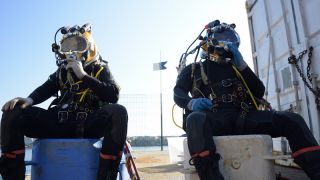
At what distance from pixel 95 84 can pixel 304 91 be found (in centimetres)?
224

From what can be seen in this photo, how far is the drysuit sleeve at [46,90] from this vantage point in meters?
2.54

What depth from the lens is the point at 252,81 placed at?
244 centimetres

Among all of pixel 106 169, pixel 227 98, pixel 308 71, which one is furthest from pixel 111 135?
pixel 308 71

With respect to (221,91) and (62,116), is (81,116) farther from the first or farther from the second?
(221,91)

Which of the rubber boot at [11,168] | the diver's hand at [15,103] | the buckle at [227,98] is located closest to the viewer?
the rubber boot at [11,168]

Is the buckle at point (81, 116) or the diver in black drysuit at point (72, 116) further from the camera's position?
the buckle at point (81, 116)

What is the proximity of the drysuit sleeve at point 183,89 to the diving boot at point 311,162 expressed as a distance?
2.94 feet

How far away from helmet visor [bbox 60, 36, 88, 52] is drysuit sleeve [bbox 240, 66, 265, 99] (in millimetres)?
1338

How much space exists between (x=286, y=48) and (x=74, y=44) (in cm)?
244

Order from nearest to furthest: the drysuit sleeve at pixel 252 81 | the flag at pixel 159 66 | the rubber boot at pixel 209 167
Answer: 1. the rubber boot at pixel 209 167
2. the drysuit sleeve at pixel 252 81
3. the flag at pixel 159 66

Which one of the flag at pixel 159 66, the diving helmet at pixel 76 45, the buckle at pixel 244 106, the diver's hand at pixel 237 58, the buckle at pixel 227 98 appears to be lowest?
the buckle at pixel 244 106

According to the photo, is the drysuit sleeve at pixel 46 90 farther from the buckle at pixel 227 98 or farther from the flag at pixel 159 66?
the flag at pixel 159 66

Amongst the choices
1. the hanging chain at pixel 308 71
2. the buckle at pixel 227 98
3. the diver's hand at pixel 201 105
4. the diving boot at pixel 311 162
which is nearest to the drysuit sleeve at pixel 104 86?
the diver's hand at pixel 201 105

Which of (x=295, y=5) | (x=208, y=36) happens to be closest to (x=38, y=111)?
(x=208, y=36)
